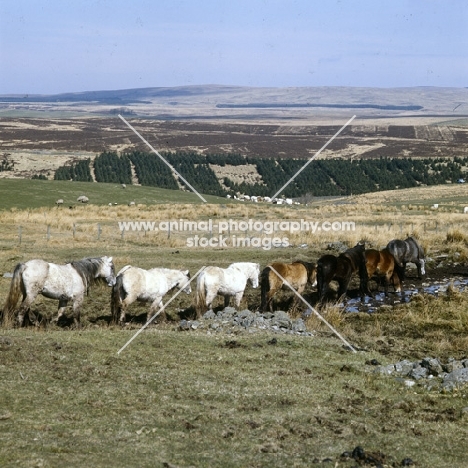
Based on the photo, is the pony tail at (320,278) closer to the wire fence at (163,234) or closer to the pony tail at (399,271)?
the pony tail at (399,271)

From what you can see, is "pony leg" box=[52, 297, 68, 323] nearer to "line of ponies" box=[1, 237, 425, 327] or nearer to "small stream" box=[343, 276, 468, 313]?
"line of ponies" box=[1, 237, 425, 327]

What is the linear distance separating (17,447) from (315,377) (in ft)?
15.6

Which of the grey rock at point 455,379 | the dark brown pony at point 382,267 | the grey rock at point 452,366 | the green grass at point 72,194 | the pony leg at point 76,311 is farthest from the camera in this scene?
the green grass at point 72,194

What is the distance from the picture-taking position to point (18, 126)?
611ft

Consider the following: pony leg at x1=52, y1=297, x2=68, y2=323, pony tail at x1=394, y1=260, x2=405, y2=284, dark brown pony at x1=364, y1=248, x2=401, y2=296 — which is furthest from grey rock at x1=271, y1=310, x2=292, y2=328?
pony tail at x1=394, y1=260, x2=405, y2=284

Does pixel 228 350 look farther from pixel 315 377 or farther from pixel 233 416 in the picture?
pixel 233 416

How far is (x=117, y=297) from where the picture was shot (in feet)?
47.8

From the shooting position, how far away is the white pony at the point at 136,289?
569 inches

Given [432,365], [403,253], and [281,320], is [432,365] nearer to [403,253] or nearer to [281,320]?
[281,320]

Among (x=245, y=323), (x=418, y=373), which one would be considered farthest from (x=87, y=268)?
(x=418, y=373)

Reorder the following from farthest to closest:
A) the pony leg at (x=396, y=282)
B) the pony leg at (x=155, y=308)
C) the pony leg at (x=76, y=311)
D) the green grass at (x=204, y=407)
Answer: the pony leg at (x=396, y=282) → the pony leg at (x=155, y=308) → the pony leg at (x=76, y=311) → the green grass at (x=204, y=407)

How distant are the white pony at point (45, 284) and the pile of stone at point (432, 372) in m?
6.46

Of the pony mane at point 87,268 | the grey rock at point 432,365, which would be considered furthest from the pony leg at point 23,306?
the grey rock at point 432,365

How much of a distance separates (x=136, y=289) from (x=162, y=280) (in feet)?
2.20
